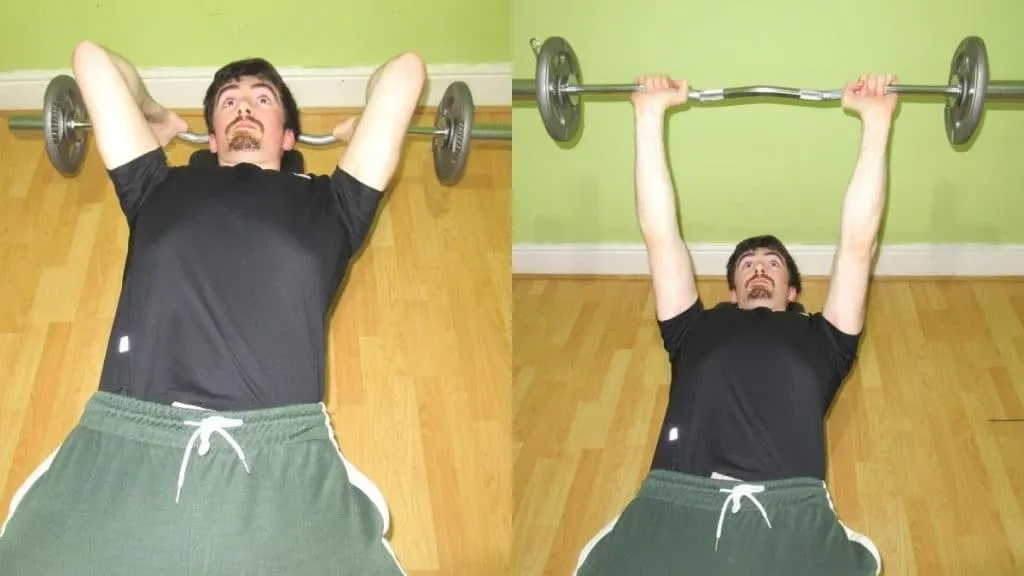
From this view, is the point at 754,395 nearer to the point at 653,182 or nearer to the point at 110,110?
the point at 653,182

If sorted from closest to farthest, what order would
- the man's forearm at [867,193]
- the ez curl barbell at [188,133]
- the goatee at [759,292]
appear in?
the man's forearm at [867,193], the ez curl barbell at [188,133], the goatee at [759,292]

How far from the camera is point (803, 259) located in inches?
106

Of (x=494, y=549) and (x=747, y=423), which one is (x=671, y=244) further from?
(x=494, y=549)

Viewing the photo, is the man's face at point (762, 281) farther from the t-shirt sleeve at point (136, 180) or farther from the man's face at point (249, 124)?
the t-shirt sleeve at point (136, 180)

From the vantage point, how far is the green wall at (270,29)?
2.60 metres

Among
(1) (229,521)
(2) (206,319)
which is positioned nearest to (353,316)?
(2) (206,319)

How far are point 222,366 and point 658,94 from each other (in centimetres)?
98

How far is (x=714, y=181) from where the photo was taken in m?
2.66

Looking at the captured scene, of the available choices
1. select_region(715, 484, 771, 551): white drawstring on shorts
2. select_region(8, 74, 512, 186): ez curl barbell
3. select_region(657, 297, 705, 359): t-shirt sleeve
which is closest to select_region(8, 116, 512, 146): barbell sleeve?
select_region(8, 74, 512, 186): ez curl barbell

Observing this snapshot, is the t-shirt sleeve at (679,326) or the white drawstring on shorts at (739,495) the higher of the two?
the t-shirt sleeve at (679,326)

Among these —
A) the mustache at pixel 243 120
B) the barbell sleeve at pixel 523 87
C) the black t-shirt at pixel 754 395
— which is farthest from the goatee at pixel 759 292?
the mustache at pixel 243 120

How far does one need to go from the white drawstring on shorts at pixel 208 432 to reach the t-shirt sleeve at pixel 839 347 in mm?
1125

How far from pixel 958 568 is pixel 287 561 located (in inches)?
49.9

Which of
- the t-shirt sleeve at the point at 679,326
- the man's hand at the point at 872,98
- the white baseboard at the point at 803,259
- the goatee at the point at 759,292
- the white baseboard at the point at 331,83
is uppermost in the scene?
the white baseboard at the point at 331,83
